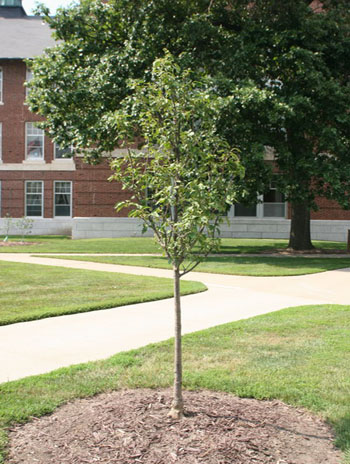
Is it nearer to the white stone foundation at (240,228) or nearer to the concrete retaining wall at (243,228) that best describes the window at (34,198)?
the white stone foundation at (240,228)

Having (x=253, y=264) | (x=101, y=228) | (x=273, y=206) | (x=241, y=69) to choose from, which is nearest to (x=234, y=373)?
(x=253, y=264)

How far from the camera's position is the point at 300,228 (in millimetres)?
18891

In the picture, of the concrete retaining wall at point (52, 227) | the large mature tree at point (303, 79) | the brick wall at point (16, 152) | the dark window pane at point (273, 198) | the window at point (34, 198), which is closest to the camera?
the large mature tree at point (303, 79)

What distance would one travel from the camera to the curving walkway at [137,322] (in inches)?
207

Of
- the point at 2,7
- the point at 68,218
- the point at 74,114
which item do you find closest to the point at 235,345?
the point at 74,114

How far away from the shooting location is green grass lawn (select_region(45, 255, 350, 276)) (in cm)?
1265

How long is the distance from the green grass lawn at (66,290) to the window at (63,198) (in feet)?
64.0

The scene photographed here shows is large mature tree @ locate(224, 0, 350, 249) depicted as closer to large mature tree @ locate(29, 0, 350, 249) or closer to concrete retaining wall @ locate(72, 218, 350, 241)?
large mature tree @ locate(29, 0, 350, 249)

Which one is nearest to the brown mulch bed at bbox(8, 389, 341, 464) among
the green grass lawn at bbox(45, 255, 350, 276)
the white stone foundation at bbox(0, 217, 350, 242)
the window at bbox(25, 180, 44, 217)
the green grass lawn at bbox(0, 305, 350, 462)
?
the green grass lawn at bbox(0, 305, 350, 462)

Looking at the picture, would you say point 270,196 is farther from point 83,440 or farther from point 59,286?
point 83,440

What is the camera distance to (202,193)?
354 cm

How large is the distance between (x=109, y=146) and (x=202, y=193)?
47.2ft

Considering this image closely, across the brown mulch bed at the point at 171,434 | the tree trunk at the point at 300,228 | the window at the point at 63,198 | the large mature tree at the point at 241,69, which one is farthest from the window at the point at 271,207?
the brown mulch bed at the point at 171,434

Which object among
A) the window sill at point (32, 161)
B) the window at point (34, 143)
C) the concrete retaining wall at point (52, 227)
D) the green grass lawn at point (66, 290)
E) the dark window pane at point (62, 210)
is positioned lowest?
the green grass lawn at point (66, 290)
